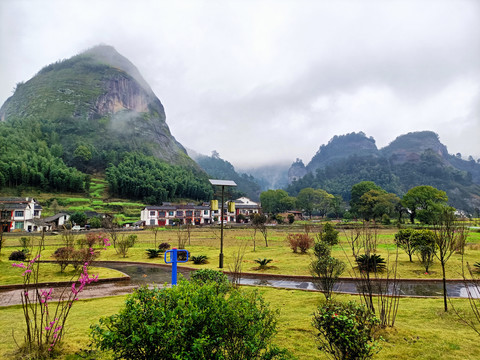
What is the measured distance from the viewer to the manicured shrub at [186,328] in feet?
10.6

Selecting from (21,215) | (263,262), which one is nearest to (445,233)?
(263,262)

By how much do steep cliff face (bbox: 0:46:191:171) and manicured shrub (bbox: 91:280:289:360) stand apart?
124430 millimetres

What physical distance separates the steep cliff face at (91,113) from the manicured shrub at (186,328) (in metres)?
124

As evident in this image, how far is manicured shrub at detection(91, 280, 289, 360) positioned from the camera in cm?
322

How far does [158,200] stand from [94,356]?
305ft

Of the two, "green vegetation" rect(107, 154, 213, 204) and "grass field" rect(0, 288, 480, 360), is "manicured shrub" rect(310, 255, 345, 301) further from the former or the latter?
"green vegetation" rect(107, 154, 213, 204)

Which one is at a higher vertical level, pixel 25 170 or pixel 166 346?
pixel 25 170

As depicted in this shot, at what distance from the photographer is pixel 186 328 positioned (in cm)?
333

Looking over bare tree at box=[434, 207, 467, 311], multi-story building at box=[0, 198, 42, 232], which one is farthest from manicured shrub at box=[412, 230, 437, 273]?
multi-story building at box=[0, 198, 42, 232]

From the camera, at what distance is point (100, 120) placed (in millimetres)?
157875

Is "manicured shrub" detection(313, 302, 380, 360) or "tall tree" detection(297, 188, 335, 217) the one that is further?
"tall tree" detection(297, 188, 335, 217)

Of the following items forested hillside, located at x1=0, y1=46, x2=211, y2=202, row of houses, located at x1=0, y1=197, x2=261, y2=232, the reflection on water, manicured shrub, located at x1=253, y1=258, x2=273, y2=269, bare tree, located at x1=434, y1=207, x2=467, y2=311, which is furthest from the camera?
A: forested hillside, located at x1=0, y1=46, x2=211, y2=202

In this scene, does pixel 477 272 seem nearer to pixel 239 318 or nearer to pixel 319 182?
pixel 239 318

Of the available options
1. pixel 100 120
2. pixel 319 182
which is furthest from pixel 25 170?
pixel 319 182
